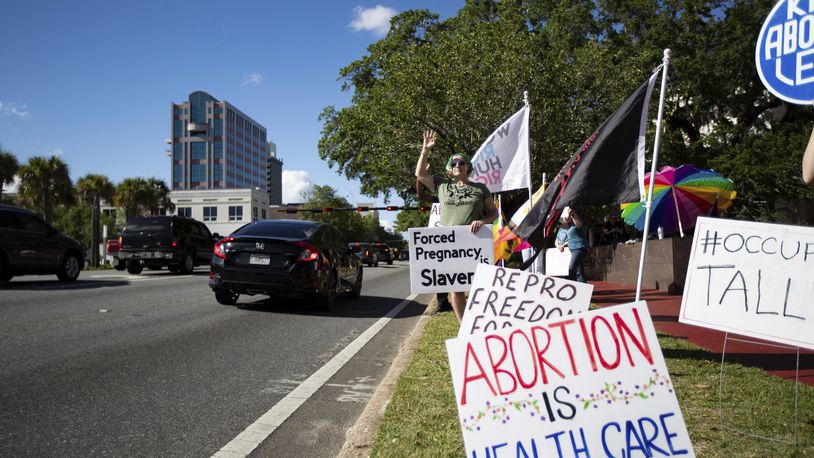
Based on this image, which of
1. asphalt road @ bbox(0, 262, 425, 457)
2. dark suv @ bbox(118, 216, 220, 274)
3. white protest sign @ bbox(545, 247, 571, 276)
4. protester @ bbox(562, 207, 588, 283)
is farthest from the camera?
dark suv @ bbox(118, 216, 220, 274)

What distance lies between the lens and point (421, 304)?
1244cm

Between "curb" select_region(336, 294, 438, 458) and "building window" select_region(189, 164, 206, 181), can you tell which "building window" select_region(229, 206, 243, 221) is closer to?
"building window" select_region(189, 164, 206, 181)

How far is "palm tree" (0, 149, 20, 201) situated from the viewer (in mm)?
35312

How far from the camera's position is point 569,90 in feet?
75.7

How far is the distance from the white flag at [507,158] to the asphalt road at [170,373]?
2474 millimetres

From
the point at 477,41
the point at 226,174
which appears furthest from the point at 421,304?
the point at 226,174

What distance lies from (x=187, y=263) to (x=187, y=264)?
0.04 metres

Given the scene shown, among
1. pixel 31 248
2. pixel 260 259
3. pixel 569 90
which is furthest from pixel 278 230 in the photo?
pixel 569 90

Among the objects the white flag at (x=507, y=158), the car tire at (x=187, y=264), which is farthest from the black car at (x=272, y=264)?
the car tire at (x=187, y=264)

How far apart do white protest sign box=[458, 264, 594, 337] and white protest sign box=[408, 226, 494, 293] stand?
5.66 ft

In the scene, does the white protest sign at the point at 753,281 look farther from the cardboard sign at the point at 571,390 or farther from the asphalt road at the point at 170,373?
the asphalt road at the point at 170,373

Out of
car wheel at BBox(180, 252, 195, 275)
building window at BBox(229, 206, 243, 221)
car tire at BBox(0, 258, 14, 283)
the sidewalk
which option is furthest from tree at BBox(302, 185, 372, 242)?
the sidewalk

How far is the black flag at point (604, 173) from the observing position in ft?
15.0

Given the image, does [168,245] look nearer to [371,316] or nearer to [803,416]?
[371,316]
